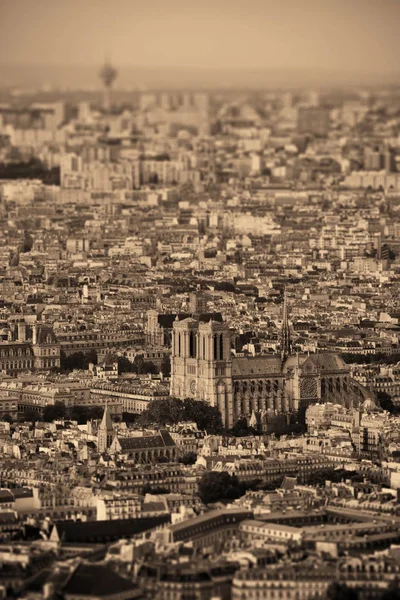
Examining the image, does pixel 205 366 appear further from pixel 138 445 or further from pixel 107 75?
pixel 107 75

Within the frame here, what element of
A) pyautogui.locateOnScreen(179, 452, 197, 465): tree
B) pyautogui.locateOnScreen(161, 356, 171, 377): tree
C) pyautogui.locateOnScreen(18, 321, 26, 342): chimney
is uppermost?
pyautogui.locateOnScreen(18, 321, 26, 342): chimney

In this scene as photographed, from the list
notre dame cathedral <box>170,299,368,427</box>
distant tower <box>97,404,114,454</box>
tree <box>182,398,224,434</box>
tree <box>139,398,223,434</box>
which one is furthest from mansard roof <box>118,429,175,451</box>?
notre dame cathedral <box>170,299,368,427</box>

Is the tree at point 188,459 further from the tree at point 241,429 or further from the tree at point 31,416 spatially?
the tree at point 31,416

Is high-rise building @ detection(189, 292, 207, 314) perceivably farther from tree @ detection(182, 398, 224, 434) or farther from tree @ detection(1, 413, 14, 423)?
tree @ detection(182, 398, 224, 434)

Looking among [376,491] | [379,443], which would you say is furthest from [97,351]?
[376,491]

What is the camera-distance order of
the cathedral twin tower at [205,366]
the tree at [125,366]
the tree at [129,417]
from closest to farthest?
1. the tree at [129,417]
2. the cathedral twin tower at [205,366]
3. the tree at [125,366]

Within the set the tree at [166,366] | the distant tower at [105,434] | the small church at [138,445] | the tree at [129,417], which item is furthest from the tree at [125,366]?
the small church at [138,445]
